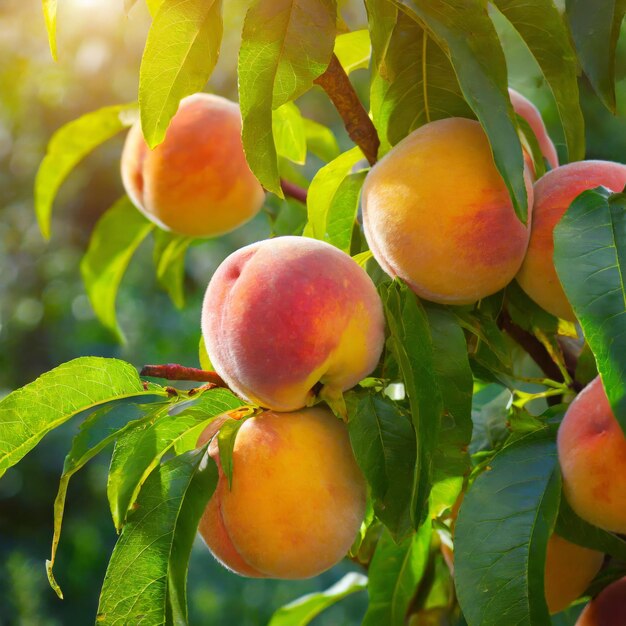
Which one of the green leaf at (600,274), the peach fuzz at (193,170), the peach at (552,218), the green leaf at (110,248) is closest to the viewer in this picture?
the green leaf at (600,274)

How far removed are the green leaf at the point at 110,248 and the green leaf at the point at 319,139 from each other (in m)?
0.16

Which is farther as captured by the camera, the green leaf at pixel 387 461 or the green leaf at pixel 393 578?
the green leaf at pixel 393 578

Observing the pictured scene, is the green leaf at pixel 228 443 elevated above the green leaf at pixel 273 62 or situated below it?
below

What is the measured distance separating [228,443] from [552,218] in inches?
7.3

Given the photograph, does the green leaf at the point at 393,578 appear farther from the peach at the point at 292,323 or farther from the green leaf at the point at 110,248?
the green leaf at the point at 110,248

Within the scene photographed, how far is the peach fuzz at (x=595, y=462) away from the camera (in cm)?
40

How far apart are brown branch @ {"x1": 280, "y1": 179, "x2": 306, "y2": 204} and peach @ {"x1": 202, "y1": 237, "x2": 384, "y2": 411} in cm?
27

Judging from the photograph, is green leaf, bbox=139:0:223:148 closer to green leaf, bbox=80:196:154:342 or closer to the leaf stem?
the leaf stem

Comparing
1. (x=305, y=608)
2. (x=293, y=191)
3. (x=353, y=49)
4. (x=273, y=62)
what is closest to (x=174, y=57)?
(x=273, y=62)

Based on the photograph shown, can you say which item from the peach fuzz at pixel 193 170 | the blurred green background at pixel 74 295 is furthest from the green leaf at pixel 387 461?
the blurred green background at pixel 74 295

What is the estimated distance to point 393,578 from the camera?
1.88 feet

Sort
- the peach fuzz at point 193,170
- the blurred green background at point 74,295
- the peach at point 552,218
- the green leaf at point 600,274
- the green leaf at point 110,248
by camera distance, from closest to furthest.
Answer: the green leaf at point 600,274 < the peach at point 552,218 < the peach fuzz at point 193,170 < the green leaf at point 110,248 < the blurred green background at point 74,295

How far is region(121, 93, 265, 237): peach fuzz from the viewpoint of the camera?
27.4 inches

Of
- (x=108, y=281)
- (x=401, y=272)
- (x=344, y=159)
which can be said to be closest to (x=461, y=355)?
(x=401, y=272)
